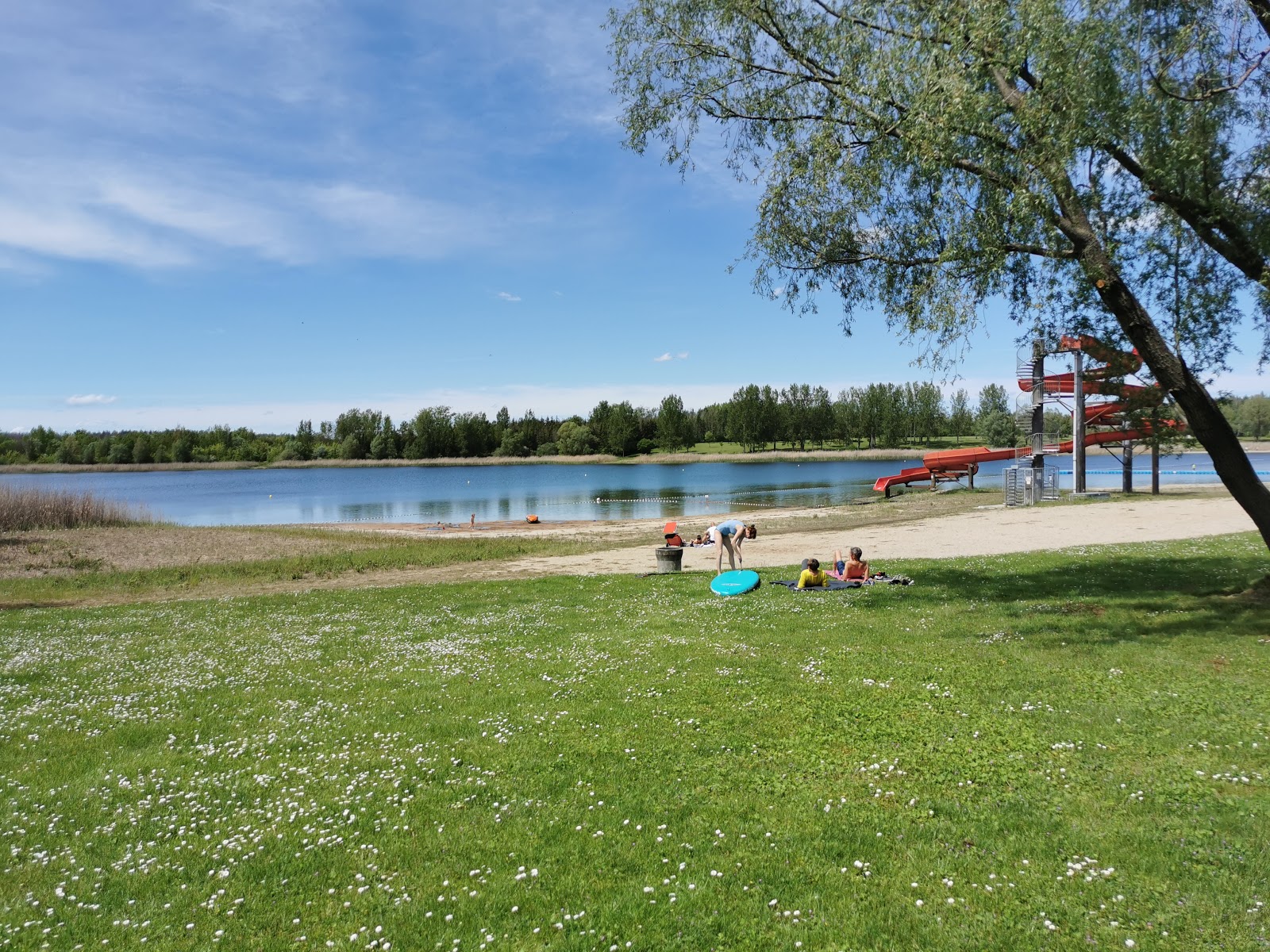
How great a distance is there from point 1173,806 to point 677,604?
37.9 ft

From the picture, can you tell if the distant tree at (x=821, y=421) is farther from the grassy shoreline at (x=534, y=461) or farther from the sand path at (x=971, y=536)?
the sand path at (x=971, y=536)

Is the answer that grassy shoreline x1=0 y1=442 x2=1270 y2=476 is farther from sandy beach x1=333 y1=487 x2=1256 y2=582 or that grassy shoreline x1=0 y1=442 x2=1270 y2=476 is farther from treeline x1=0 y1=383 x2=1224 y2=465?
sandy beach x1=333 y1=487 x2=1256 y2=582

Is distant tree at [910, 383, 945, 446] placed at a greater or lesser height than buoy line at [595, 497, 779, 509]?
greater

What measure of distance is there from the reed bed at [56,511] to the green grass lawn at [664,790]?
4017cm

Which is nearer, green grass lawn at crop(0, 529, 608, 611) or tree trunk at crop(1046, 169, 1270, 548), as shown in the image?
tree trunk at crop(1046, 169, 1270, 548)

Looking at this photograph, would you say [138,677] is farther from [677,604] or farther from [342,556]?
[342,556]

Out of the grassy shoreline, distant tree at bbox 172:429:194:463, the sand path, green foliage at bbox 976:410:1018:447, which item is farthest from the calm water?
distant tree at bbox 172:429:194:463

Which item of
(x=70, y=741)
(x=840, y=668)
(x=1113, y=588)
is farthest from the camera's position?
(x=1113, y=588)

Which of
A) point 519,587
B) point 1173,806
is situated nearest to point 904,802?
point 1173,806

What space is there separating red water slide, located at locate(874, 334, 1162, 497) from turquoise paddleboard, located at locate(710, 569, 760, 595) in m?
9.14

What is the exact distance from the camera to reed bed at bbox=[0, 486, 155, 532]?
144 feet

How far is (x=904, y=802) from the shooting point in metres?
6.70

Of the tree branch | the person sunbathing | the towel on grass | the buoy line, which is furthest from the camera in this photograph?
the buoy line

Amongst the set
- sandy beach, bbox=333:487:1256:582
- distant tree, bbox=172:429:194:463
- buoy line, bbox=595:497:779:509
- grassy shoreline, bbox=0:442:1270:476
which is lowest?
buoy line, bbox=595:497:779:509
